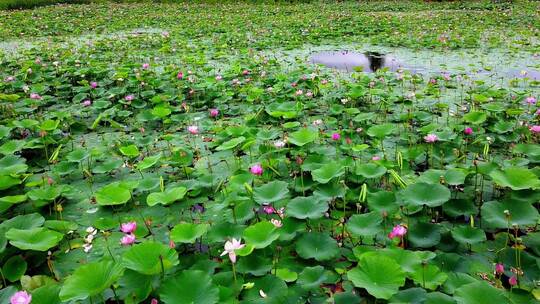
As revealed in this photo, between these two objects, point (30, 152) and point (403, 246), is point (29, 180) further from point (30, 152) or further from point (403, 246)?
point (403, 246)

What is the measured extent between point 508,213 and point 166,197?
1.47 meters

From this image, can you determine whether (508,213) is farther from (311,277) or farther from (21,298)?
(21,298)

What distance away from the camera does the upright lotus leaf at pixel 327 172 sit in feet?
6.29

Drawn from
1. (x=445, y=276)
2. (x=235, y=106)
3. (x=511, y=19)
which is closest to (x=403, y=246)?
(x=445, y=276)

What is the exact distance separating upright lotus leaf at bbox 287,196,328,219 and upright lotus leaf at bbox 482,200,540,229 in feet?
2.21

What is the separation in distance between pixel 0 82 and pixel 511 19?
10920mm

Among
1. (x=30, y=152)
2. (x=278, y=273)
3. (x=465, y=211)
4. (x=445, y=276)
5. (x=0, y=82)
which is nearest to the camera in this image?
(x=445, y=276)

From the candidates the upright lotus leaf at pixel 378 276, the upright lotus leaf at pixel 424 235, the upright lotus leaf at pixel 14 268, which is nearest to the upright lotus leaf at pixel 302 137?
the upright lotus leaf at pixel 424 235

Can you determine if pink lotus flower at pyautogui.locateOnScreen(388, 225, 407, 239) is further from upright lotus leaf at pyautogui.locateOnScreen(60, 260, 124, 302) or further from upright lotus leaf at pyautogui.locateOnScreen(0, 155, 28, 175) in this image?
upright lotus leaf at pyautogui.locateOnScreen(0, 155, 28, 175)

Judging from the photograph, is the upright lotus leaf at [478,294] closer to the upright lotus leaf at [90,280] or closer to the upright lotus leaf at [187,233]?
the upright lotus leaf at [187,233]

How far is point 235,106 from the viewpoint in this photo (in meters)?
3.67

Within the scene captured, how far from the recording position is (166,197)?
6.21ft

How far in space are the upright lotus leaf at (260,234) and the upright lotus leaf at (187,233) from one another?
183 mm

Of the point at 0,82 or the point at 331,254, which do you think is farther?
the point at 0,82
